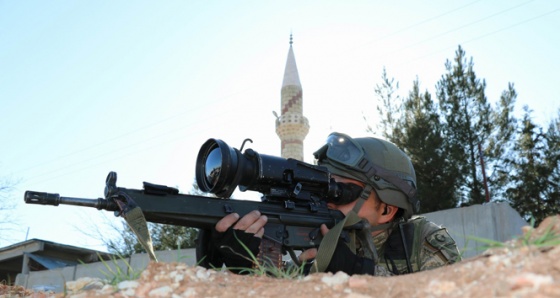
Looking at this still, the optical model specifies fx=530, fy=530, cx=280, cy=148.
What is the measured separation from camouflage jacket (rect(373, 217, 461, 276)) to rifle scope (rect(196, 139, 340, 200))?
0.92 metres

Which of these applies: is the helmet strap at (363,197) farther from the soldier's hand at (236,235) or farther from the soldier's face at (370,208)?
the soldier's hand at (236,235)

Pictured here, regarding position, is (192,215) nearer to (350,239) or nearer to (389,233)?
(350,239)

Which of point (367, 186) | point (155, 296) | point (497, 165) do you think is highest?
point (497, 165)

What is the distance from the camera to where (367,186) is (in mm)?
4508

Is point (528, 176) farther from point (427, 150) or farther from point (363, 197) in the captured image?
point (363, 197)

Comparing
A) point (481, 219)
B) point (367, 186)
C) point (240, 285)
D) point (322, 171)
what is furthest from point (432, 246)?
point (481, 219)

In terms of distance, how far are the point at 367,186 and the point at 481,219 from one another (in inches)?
370

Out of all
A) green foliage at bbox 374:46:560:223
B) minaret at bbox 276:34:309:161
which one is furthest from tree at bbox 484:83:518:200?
minaret at bbox 276:34:309:161

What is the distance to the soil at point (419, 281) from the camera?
4.87 ft

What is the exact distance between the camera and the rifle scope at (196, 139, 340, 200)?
11.5ft

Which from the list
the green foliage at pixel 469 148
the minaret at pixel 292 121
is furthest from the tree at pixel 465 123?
the minaret at pixel 292 121

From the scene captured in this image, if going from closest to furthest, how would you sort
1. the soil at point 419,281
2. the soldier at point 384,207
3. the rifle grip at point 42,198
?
the soil at point 419,281 → the rifle grip at point 42,198 → the soldier at point 384,207

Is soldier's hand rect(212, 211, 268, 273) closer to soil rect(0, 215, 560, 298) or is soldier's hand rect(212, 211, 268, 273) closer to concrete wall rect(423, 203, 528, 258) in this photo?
soil rect(0, 215, 560, 298)

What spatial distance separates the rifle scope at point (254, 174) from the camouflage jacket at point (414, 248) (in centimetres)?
92
